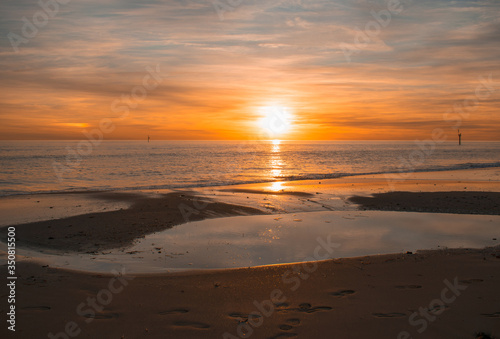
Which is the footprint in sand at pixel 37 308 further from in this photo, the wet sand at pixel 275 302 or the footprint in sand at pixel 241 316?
the footprint in sand at pixel 241 316

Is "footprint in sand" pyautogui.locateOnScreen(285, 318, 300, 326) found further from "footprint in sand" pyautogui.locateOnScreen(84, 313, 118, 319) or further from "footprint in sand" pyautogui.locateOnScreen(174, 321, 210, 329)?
"footprint in sand" pyautogui.locateOnScreen(84, 313, 118, 319)

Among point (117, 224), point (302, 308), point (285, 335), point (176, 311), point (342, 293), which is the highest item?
point (117, 224)

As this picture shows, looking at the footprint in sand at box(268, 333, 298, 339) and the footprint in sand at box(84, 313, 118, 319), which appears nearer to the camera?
→ the footprint in sand at box(268, 333, 298, 339)

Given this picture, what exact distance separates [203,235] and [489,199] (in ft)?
52.0

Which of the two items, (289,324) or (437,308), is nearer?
(289,324)

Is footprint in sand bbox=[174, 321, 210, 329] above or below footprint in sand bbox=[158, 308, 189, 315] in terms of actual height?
below

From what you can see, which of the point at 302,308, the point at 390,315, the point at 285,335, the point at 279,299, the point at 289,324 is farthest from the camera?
the point at 279,299

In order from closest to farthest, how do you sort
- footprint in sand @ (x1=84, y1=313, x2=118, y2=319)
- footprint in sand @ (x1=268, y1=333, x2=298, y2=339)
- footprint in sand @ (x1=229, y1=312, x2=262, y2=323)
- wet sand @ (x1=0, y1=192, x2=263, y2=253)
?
1. footprint in sand @ (x1=268, y1=333, x2=298, y2=339)
2. footprint in sand @ (x1=229, y1=312, x2=262, y2=323)
3. footprint in sand @ (x1=84, y1=313, x2=118, y2=319)
4. wet sand @ (x1=0, y1=192, x2=263, y2=253)

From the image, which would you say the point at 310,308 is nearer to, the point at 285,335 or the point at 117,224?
the point at 285,335

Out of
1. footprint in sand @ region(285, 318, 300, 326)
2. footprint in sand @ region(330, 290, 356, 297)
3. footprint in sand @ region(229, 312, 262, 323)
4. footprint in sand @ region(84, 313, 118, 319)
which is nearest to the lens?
footprint in sand @ region(285, 318, 300, 326)

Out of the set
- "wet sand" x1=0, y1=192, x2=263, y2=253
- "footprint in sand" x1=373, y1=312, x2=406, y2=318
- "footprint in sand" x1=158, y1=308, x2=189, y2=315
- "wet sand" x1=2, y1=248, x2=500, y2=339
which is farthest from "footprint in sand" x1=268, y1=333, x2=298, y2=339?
"wet sand" x1=0, y1=192, x2=263, y2=253

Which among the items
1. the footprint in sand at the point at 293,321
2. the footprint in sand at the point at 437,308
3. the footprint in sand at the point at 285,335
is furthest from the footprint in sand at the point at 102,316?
the footprint in sand at the point at 437,308

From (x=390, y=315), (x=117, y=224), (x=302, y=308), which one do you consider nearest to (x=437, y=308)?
(x=390, y=315)

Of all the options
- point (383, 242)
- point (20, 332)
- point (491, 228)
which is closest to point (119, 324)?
point (20, 332)
